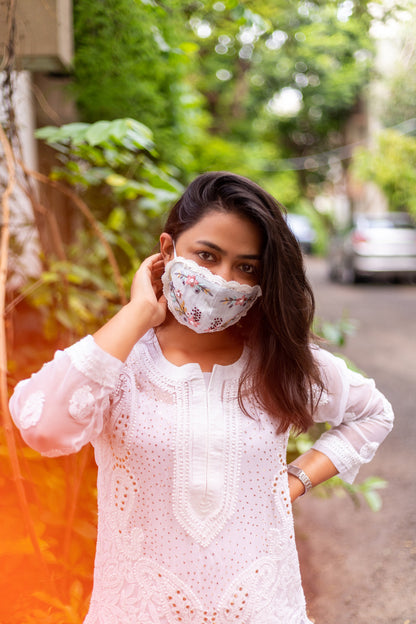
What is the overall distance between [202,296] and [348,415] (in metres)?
0.53

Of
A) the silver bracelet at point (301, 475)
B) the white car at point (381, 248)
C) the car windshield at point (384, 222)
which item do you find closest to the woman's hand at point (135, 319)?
the silver bracelet at point (301, 475)

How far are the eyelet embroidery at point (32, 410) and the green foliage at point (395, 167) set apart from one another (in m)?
14.7

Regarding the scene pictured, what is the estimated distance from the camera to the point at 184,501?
1402mm

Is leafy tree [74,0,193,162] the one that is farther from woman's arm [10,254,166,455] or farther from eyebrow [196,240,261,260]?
woman's arm [10,254,166,455]

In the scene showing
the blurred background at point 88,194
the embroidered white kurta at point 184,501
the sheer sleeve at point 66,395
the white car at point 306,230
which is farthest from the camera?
the white car at point 306,230

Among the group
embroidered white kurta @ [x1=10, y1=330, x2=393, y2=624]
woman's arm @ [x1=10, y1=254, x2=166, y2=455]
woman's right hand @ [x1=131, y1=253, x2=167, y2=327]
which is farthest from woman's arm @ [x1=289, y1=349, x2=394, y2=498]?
woman's arm @ [x1=10, y1=254, x2=166, y2=455]

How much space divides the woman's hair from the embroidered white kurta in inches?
2.5

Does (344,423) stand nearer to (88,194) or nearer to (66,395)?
(66,395)

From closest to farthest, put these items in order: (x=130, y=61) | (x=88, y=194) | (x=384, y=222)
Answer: (x=130, y=61) < (x=88, y=194) < (x=384, y=222)

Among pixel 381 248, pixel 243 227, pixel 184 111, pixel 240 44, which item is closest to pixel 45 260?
pixel 243 227

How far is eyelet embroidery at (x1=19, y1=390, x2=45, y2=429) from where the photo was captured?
1294 mm

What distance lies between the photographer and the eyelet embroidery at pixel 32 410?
1.29 m

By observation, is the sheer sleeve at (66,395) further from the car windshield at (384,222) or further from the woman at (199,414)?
the car windshield at (384,222)

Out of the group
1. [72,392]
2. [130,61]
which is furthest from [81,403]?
[130,61]
